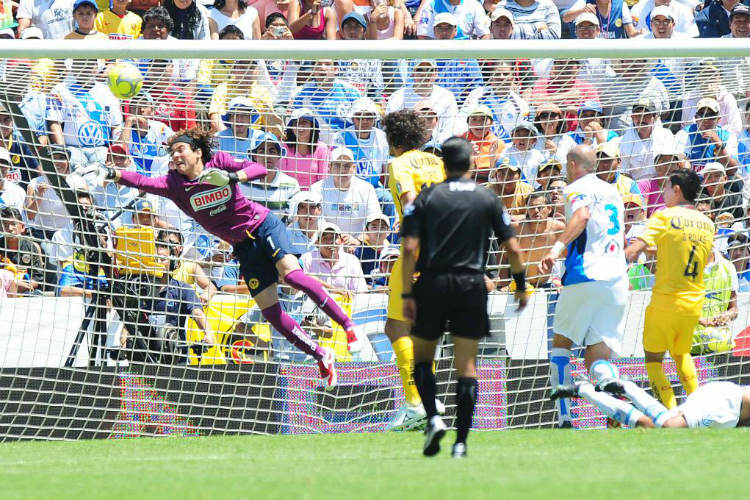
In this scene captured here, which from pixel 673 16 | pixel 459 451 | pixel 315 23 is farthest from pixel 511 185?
pixel 673 16

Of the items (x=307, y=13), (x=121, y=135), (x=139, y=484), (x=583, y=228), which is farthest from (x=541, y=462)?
(x=307, y=13)

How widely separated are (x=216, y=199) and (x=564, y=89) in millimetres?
3268

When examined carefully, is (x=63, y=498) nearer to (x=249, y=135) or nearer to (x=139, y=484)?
(x=139, y=484)

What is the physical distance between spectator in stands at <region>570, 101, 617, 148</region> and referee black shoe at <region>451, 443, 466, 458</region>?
4.37m

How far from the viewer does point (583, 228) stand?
29.0 ft

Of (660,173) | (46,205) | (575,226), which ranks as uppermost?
(660,173)

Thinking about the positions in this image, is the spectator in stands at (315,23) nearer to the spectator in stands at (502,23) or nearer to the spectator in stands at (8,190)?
the spectator in stands at (502,23)

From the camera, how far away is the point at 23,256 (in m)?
10.6

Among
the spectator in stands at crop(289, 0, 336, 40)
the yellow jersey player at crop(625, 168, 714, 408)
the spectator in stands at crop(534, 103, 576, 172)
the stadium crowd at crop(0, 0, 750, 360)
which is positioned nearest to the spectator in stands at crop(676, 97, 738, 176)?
the stadium crowd at crop(0, 0, 750, 360)

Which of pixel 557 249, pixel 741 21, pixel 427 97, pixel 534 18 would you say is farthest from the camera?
pixel 534 18

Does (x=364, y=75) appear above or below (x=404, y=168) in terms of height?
above

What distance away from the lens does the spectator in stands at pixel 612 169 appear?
1064 centimetres

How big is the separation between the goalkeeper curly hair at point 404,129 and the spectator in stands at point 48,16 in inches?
273

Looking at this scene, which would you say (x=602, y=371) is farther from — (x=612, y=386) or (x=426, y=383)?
(x=426, y=383)
